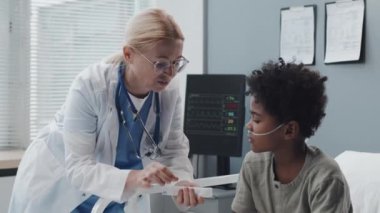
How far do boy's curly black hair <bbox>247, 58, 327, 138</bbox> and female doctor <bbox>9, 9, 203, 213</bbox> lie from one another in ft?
0.85

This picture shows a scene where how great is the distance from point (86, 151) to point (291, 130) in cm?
58

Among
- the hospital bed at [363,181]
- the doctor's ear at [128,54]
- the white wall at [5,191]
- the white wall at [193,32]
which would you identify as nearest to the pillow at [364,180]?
the hospital bed at [363,181]

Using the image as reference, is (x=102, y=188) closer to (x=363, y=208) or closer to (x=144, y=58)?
(x=144, y=58)

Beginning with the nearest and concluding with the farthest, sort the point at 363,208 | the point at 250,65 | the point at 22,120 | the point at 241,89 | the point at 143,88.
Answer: the point at 143,88 < the point at 363,208 < the point at 241,89 < the point at 250,65 < the point at 22,120

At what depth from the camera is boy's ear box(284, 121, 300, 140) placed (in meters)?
1.50

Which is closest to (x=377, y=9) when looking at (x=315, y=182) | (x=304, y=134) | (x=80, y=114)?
(x=304, y=134)

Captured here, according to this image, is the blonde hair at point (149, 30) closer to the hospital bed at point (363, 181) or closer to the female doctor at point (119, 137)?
the female doctor at point (119, 137)

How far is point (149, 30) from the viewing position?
1.55m

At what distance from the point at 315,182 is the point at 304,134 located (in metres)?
0.16

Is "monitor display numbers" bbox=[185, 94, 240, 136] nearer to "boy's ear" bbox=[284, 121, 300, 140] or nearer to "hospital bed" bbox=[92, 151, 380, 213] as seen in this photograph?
"hospital bed" bbox=[92, 151, 380, 213]

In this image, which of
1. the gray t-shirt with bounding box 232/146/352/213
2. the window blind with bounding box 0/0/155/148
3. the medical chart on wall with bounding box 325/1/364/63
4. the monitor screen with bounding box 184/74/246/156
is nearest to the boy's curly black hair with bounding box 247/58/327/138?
the gray t-shirt with bounding box 232/146/352/213

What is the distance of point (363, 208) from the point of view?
177cm

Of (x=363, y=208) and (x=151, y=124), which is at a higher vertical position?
(x=151, y=124)

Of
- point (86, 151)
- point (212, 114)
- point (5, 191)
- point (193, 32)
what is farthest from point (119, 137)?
point (193, 32)
